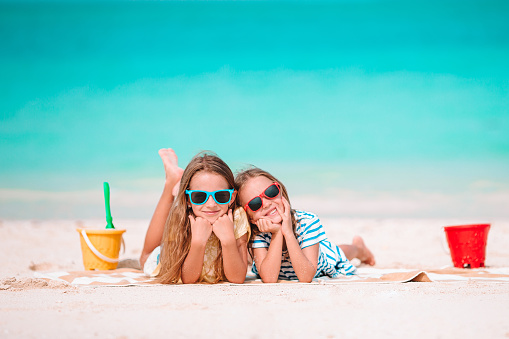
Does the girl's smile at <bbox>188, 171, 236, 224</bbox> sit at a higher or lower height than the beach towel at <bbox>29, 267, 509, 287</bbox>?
higher

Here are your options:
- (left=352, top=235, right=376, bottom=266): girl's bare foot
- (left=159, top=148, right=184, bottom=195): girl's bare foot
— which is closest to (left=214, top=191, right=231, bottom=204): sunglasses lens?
(left=159, top=148, right=184, bottom=195): girl's bare foot

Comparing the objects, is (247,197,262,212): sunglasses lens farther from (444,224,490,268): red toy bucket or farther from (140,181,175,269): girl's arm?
(444,224,490,268): red toy bucket

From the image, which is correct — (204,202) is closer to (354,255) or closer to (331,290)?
(331,290)

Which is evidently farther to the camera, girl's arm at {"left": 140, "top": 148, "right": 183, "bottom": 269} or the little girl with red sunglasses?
girl's arm at {"left": 140, "top": 148, "right": 183, "bottom": 269}

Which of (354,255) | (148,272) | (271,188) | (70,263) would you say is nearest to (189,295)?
(271,188)

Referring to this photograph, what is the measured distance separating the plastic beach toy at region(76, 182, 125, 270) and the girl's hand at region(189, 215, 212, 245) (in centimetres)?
153

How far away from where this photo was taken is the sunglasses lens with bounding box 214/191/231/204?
312cm

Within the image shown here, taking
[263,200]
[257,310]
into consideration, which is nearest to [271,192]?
[263,200]

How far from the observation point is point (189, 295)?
8.50 ft

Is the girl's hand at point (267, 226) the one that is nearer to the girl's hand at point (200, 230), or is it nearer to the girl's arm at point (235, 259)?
the girl's arm at point (235, 259)

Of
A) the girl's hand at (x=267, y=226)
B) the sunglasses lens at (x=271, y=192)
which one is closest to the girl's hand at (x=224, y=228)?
the girl's hand at (x=267, y=226)

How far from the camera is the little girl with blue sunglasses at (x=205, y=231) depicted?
120 inches

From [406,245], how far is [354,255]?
2766 mm

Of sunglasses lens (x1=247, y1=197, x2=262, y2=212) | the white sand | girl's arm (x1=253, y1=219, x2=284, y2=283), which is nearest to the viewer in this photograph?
the white sand
